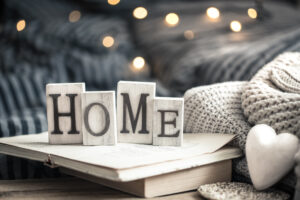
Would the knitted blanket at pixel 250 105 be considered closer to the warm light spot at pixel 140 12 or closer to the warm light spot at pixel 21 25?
the warm light spot at pixel 21 25

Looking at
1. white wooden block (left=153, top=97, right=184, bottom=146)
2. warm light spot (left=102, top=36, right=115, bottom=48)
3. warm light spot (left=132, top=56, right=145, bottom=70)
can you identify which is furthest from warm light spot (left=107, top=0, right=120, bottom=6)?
white wooden block (left=153, top=97, right=184, bottom=146)

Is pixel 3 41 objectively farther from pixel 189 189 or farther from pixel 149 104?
pixel 189 189

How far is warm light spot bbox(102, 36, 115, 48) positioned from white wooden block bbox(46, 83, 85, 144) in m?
1.06

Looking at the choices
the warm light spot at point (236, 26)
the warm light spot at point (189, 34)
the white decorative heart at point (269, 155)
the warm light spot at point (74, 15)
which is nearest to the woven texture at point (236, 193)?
the white decorative heart at point (269, 155)

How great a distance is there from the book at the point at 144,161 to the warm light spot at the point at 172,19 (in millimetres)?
1184

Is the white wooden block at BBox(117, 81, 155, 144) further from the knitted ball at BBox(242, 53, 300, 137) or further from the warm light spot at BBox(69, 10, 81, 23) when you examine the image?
the warm light spot at BBox(69, 10, 81, 23)

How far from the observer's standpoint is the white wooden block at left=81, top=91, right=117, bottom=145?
853 mm

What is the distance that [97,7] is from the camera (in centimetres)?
224

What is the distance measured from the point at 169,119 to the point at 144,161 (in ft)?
0.51

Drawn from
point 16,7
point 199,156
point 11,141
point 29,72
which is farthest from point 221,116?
point 16,7

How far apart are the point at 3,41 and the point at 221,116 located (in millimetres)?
1264

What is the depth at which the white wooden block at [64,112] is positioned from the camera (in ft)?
2.87

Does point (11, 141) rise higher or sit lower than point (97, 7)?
lower

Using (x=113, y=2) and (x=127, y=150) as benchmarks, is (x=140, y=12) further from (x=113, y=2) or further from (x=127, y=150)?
(x=127, y=150)
